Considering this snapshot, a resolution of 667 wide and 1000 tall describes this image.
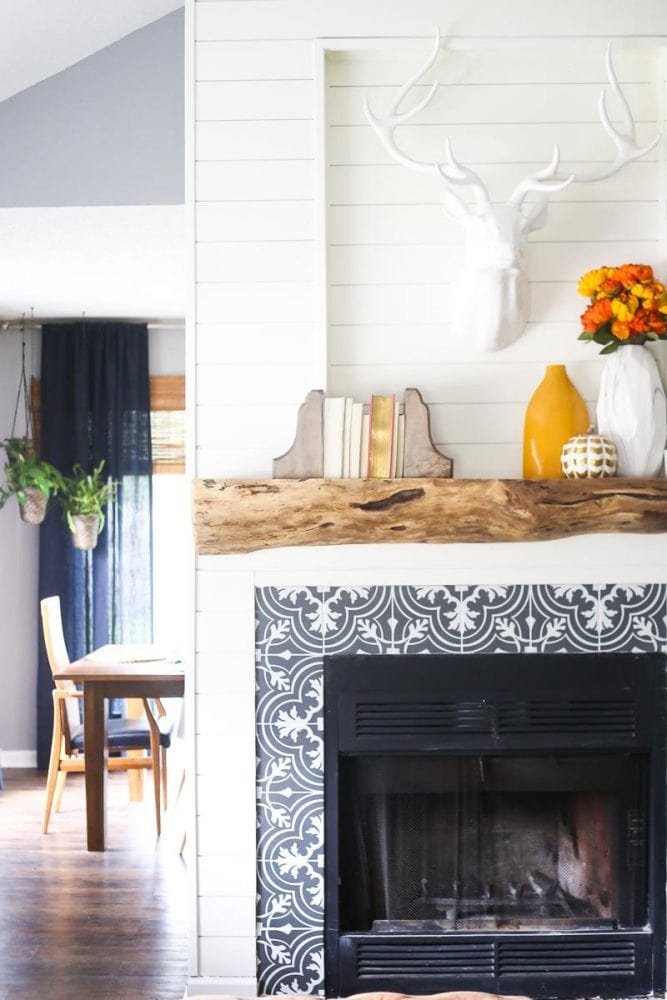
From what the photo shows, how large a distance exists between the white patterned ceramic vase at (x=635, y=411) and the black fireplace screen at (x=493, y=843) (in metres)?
0.77

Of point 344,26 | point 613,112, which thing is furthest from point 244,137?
A: point 613,112

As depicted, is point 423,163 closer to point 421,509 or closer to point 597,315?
point 597,315

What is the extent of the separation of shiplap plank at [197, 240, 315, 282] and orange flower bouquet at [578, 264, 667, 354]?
701 millimetres

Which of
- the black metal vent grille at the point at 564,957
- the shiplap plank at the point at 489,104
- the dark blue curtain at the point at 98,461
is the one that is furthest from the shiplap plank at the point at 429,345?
the dark blue curtain at the point at 98,461

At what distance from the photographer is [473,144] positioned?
106 inches

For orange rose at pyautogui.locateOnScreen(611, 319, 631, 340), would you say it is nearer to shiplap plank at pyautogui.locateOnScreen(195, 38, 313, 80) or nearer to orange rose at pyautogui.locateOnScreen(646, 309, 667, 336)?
orange rose at pyautogui.locateOnScreen(646, 309, 667, 336)

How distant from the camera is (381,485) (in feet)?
8.18

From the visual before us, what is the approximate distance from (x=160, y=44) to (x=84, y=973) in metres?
2.85

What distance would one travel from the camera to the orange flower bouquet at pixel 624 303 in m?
2.55

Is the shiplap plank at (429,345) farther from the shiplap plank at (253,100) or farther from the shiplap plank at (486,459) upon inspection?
the shiplap plank at (253,100)

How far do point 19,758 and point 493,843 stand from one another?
3659 mm

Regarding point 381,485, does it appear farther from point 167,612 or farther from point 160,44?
point 167,612

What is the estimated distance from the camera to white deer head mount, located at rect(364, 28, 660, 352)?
2527 mm

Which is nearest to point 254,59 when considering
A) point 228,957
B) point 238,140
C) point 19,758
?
point 238,140
